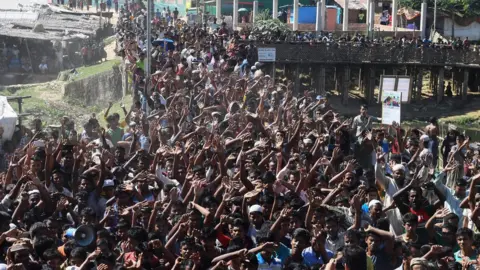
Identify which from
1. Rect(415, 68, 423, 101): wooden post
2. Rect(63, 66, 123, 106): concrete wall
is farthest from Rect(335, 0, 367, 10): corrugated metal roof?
Rect(63, 66, 123, 106): concrete wall

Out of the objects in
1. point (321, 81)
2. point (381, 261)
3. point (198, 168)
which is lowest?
point (321, 81)

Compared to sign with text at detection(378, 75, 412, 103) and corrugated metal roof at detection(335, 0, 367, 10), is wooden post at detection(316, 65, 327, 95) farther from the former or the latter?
sign with text at detection(378, 75, 412, 103)

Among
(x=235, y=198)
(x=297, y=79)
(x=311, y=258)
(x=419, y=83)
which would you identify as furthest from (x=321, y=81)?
(x=311, y=258)

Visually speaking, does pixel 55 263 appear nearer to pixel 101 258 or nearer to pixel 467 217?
pixel 101 258

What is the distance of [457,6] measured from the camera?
52.2 m

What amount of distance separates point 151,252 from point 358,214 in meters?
2.14

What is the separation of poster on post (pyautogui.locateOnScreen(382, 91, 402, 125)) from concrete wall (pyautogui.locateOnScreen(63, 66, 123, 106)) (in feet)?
55.0

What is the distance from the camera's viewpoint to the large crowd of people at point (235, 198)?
8.05 m

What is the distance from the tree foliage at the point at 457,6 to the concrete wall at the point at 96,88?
2412 cm

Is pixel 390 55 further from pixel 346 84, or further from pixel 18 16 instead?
pixel 18 16

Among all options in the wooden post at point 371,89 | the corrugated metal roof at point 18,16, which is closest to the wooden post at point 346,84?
the wooden post at point 371,89

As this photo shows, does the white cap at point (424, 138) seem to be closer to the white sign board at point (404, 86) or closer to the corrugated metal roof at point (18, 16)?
the white sign board at point (404, 86)

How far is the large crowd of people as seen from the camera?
8.05 meters

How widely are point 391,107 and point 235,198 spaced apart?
743cm
